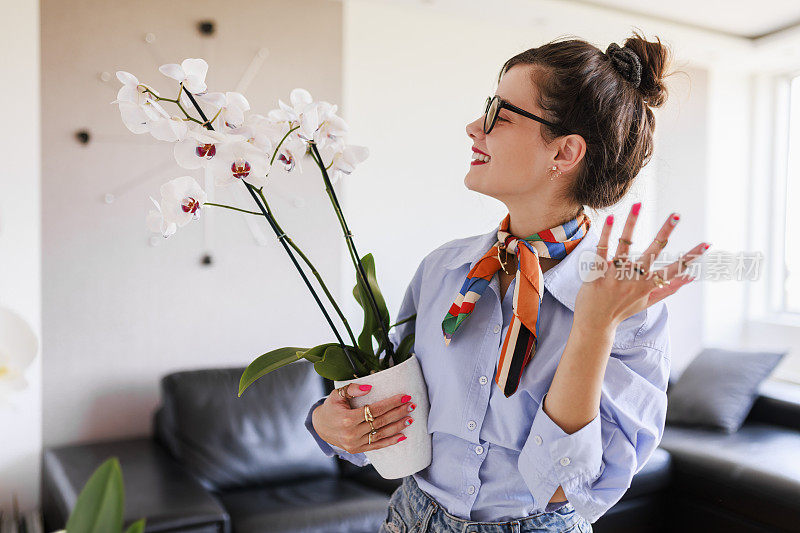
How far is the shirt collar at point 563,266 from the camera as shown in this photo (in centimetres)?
112

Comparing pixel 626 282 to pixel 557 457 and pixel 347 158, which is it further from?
pixel 347 158

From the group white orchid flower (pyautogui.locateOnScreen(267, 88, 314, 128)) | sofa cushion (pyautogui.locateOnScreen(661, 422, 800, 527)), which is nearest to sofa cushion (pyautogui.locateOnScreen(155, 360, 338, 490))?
sofa cushion (pyautogui.locateOnScreen(661, 422, 800, 527))

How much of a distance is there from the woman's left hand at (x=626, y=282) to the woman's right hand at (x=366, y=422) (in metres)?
0.37

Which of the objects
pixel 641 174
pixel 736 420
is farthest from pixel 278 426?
pixel 736 420

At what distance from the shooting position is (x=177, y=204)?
99 cm

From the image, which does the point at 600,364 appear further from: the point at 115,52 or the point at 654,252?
→ the point at 115,52

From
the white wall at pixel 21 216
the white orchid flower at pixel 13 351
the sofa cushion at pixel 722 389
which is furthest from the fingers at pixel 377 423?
the sofa cushion at pixel 722 389

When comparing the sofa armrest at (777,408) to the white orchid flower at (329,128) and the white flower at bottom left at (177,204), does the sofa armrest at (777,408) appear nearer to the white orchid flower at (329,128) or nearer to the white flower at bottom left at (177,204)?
the white orchid flower at (329,128)

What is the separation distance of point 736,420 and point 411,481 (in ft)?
10.0

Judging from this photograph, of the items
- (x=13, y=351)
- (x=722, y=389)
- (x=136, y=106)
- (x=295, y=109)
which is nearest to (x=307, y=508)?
(x=295, y=109)

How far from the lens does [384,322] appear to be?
1234mm

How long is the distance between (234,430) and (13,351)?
2.56 meters

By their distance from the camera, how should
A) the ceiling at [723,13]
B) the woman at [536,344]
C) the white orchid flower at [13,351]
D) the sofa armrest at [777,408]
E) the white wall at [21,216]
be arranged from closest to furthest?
the white orchid flower at [13,351], the woman at [536,344], the white wall at [21,216], the sofa armrest at [777,408], the ceiling at [723,13]

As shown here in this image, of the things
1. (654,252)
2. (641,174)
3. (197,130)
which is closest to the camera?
(654,252)
